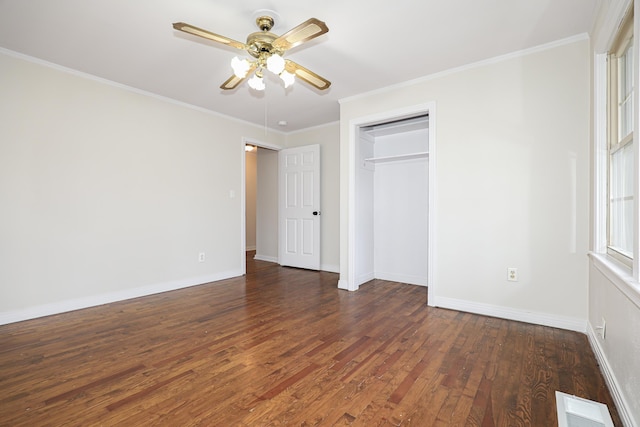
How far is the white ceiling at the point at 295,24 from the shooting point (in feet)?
7.02

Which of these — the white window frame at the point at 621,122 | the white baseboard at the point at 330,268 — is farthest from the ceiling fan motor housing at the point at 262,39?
the white baseboard at the point at 330,268

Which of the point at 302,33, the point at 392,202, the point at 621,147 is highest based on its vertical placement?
the point at 302,33

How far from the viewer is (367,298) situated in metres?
3.54

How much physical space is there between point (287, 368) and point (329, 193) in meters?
3.44

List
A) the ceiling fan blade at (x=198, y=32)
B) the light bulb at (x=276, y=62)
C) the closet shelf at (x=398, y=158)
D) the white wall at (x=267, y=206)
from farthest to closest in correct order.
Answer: the white wall at (x=267, y=206)
the closet shelf at (x=398, y=158)
the light bulb at (x=276, y=62)
the ceiling fan blade at (x=198, y=32)

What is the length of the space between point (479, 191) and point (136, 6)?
3250 millimetres

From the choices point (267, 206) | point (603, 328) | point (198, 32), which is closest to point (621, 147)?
point (603, 328)

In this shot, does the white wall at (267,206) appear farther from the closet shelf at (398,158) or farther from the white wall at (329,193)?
the closet shelf at (398,158)

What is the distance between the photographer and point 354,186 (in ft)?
12.8

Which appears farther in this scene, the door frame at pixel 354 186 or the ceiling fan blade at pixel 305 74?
the door frame at pixel 354 186

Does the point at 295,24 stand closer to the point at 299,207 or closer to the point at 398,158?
the point at 398,158

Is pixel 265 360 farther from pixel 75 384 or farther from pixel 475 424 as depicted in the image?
pixel 475 424

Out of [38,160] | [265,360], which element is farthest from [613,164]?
[38,160]

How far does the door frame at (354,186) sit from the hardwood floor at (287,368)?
0.52m
